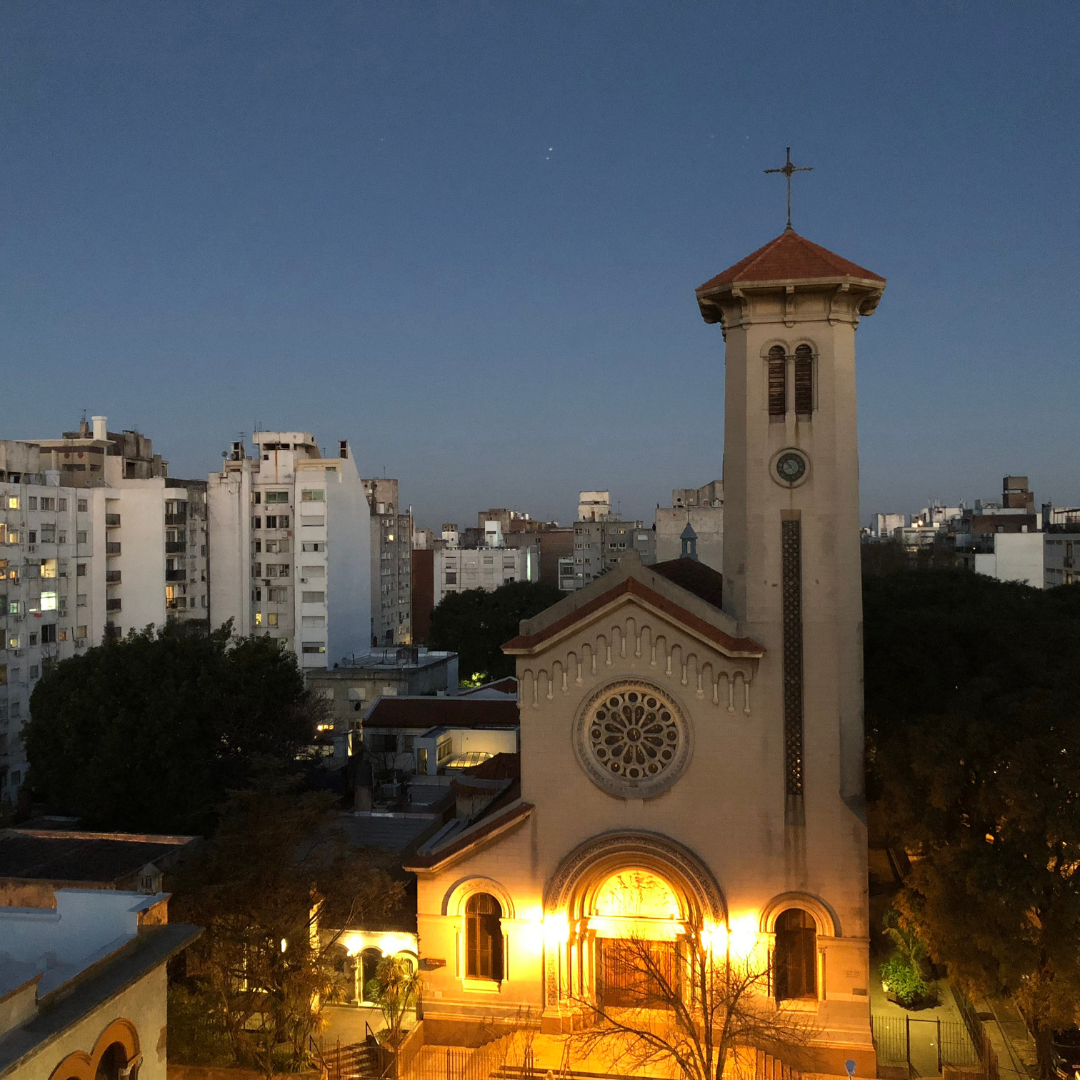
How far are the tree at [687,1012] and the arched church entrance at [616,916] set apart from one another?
86mm

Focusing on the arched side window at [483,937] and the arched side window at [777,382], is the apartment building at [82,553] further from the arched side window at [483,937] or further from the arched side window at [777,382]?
the arched side window at [777,382]

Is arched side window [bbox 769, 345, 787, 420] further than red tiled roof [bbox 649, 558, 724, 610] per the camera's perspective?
No

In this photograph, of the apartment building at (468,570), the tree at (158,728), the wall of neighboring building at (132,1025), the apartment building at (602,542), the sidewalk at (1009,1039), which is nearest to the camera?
the wall of neighboring building at (132,1025)

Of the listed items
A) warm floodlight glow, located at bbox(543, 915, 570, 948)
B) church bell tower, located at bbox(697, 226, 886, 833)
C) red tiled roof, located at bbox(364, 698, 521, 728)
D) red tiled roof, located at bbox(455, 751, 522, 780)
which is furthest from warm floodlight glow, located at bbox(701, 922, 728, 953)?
red tiled roof, located at bbox(364, 698, 521, 728)

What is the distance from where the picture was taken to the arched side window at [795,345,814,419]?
975 inches

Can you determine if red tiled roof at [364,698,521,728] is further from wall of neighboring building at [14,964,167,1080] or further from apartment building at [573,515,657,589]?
apartment building at [573,515,657,589]

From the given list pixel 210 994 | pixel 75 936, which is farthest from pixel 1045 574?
pixel 75 936

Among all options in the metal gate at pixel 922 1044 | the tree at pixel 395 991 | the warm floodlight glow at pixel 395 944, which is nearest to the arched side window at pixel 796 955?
the metal gate at pixel 922 1044

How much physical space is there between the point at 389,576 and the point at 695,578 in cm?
7463

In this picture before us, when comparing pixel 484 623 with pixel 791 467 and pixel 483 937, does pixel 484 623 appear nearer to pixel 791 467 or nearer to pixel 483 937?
pixel 483 937

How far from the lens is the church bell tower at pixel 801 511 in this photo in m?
24.0

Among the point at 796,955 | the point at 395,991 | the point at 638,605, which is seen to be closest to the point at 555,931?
the point at 395,991

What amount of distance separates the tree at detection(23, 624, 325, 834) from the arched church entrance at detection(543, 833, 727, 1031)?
17.3 meters

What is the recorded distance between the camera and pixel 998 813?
851 inches
